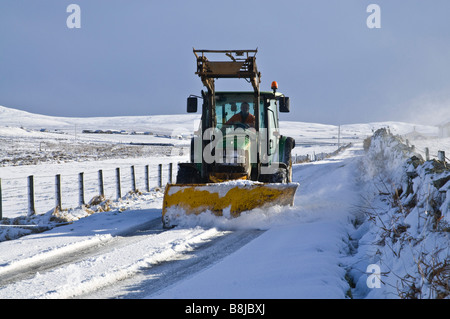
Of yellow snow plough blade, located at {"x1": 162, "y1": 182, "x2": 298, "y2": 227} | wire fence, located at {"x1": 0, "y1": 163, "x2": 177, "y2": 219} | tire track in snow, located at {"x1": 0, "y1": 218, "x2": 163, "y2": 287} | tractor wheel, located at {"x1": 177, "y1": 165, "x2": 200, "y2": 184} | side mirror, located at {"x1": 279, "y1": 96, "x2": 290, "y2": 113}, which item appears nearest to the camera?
tire track in snow, located at {"x1": 0, "y1": 218, "x2": 163, "y2": 287}

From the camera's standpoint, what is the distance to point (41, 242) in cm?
650

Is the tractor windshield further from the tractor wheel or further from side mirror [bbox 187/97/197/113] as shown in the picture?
the tractor wheel

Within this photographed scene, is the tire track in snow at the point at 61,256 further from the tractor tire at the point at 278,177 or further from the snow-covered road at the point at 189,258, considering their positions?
the tractor tire at the point at 278,177

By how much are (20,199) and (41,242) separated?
7455 millimetres

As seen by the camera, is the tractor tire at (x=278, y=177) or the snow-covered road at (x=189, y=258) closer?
the snow-covered road at (x=189, y=258)

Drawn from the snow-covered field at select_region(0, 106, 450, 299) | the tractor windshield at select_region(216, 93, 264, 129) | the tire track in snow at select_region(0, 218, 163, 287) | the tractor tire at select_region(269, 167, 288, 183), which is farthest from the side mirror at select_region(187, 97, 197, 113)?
the tire track in snow at select_region(0, 218, 163, 287)

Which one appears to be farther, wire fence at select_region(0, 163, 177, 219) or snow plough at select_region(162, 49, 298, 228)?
wire fence at select_region(0, 163, 177, 219)

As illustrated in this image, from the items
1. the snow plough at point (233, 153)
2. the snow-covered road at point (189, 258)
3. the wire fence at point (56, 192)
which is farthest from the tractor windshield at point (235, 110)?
the wire fence at point (56, 192)

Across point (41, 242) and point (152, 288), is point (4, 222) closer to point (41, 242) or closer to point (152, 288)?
point (41, 242)

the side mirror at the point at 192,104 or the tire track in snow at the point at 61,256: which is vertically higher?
the side mirror at the point at 192,104

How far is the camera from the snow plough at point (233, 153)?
7.59 meters

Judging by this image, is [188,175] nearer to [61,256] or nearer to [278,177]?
[278,177]

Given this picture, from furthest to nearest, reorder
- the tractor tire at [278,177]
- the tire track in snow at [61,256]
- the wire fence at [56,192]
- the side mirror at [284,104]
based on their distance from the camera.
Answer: the wire fence at [56,192] → the tractor tire at [278,177] → the side mirror at [284,104] → the tire track in snow at [61,256]

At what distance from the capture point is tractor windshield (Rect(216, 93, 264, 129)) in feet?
30.0
